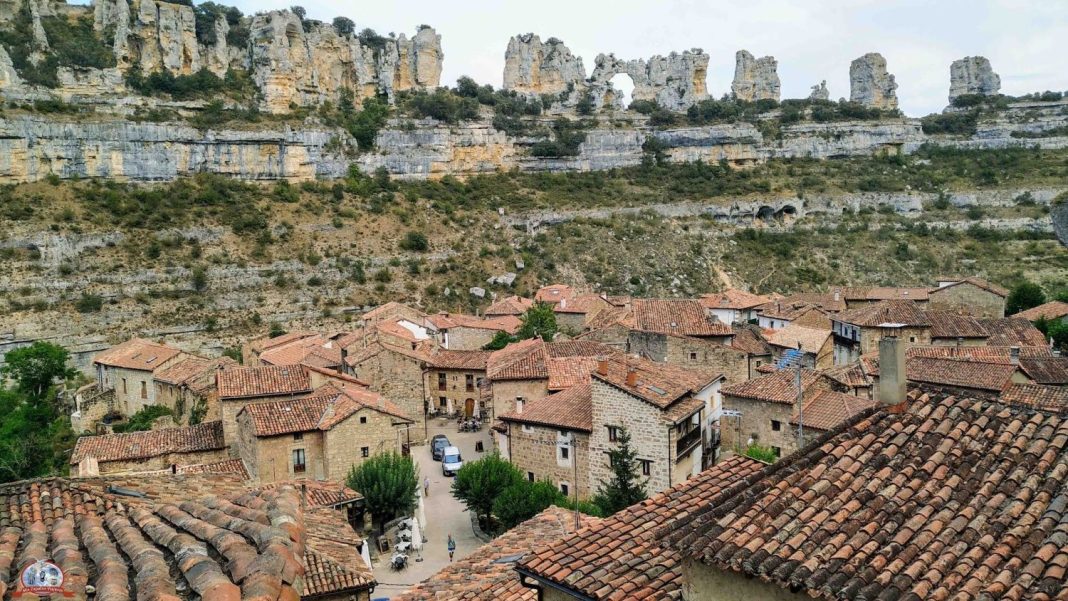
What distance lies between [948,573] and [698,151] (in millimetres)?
96395

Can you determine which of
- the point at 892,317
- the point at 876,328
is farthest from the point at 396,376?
the point at 892,317

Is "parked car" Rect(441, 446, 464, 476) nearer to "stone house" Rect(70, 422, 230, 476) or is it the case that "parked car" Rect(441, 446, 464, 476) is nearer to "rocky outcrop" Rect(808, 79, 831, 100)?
"stone house" Rect(70, 422, 230, 476)

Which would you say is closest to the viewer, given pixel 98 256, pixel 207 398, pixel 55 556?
pixel 55 556

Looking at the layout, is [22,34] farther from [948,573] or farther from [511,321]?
[948,573]

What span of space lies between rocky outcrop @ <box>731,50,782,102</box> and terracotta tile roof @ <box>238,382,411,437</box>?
4244 inches

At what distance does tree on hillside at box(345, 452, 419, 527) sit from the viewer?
72.3 ft

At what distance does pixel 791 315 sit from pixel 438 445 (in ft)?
84.9

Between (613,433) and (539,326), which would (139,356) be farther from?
(613,433)

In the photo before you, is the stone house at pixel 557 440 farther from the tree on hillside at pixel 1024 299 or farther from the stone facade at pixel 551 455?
the tree on hillside at pixel 1024 299

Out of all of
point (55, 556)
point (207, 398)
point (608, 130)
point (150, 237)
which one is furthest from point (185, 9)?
point (55, 556)

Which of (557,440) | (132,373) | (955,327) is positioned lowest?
(132,373)

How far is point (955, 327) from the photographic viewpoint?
37.5 m

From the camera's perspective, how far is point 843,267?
74812 millimetres

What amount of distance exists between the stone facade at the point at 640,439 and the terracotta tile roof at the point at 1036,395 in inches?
390
